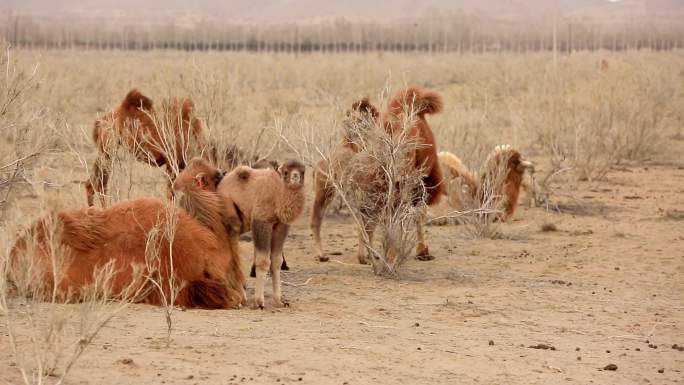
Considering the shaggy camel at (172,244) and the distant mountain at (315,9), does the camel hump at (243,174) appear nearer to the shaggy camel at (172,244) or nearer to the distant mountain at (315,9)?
the shaggy camel at (172,244)

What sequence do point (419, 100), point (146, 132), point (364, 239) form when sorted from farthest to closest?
point (146, 132) < point (419, 100) < point (364, 239)

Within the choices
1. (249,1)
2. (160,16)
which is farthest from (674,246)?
(249,1)

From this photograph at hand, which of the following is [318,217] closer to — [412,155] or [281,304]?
[412,155]

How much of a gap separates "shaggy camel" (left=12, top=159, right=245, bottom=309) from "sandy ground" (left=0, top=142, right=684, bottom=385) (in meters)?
0.21

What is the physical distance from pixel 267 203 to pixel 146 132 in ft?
14.4

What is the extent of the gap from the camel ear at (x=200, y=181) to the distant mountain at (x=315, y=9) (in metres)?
137

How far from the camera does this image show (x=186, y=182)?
8.27 metres

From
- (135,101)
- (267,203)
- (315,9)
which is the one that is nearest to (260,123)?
(135,101)

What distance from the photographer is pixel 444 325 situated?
27.0 ft

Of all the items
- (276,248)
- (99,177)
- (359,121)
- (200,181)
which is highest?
(359,121)

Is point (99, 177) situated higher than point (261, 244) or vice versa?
point (99, 177)

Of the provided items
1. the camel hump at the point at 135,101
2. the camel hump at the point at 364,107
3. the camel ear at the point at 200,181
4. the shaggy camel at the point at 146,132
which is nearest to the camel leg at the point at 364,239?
the camel hump at the point at 364,107

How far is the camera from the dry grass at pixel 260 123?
727 centimetres

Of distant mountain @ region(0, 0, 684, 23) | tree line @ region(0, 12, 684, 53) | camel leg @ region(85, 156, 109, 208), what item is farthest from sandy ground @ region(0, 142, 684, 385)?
distant mountain @ region(0, 0, 684, 23)
